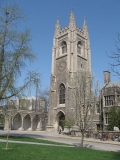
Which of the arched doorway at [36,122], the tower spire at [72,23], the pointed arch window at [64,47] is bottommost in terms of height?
the arched doorway at [36,122]

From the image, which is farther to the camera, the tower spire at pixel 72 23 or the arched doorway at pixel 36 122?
the arched doorway at pixel 36 122

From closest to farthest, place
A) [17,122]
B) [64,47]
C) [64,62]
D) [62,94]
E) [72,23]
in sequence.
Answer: [62,94] → [64,62] → [72,23] → [64,47] → [17,122]

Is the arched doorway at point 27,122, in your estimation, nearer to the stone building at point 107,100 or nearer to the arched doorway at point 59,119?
the arched doorway at point 59,119

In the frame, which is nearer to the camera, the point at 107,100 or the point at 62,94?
the point at 107,100

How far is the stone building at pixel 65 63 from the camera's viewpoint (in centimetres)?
4178

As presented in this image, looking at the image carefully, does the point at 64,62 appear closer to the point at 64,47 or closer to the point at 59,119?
the point at 64,47

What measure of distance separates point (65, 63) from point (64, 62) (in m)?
0.49

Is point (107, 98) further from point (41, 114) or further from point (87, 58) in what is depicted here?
point (41, 114)

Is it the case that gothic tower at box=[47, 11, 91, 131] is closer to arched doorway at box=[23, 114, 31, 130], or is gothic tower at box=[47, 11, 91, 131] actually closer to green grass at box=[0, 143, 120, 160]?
arched doorway at box=[23, 114, 31, 130]

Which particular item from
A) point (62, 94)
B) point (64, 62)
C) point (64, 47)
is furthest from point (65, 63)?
point (62, 94)

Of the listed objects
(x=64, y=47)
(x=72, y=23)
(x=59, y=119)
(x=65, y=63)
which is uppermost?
(x=72, y=23)

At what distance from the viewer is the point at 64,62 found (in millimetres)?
44938

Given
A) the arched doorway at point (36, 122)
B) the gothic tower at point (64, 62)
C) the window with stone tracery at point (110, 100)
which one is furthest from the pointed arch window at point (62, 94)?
the arched doorway at point (36, 122)

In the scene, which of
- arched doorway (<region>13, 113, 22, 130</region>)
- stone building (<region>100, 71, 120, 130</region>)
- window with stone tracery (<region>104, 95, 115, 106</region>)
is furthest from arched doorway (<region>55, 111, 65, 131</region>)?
window with stone tracery (<region>104, 95, 115, 106</region>)
